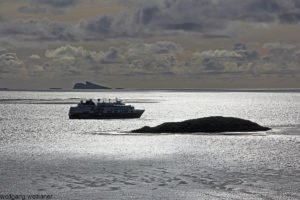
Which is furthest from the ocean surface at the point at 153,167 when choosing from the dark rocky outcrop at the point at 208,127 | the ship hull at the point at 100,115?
the ship hull at the point at 100,115

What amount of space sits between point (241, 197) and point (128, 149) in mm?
38293

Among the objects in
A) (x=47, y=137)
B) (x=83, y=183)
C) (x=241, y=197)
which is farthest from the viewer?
(x=47, y=137)

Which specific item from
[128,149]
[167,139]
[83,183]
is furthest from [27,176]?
[167,139]

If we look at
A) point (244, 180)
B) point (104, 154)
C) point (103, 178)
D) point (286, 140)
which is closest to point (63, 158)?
point (104, 154)

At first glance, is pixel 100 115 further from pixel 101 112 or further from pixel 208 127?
pixel 208 127

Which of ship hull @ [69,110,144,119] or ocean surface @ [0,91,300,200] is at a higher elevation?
ship hull @ [69,110,144,119]

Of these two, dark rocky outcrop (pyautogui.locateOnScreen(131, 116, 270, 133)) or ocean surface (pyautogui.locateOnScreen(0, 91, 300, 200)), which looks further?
dark rocky outcrop (pyautogui.locateOnScreen(131, 116, 270, 133))

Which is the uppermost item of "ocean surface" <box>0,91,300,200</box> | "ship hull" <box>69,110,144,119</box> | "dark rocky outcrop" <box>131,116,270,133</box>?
"ship hull" <box>69,110,144,119</box>

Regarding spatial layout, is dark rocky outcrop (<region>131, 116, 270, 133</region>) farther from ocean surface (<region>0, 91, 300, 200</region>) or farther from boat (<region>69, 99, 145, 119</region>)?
boat (<region>69, 99, 145, 119</region>)

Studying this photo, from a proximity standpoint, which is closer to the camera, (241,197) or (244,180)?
(241,197)

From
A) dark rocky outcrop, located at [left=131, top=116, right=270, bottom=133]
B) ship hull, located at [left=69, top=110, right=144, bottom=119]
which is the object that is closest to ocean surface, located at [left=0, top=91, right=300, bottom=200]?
dark rocky outcrop, located at [left=131, top=116, right=270, bottom=133]

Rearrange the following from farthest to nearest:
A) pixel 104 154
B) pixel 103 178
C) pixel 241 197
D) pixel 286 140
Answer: pixel 286 140 < pixel 104 154 < pixel 103 178 < pixel 241 197

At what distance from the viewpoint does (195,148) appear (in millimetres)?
77500

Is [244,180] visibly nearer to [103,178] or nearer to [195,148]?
[103,178]
